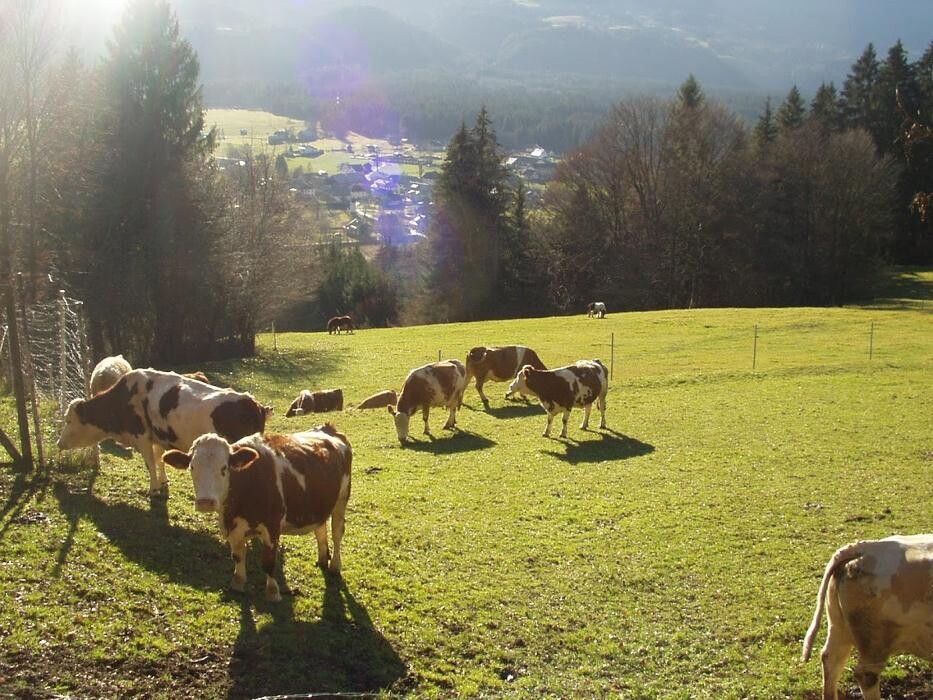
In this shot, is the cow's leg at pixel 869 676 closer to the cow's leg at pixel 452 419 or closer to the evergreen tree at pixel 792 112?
the cow's leg at pixel 452 419

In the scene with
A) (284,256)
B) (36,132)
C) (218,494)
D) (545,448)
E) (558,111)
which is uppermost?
(558,111)

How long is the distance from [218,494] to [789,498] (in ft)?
33.2

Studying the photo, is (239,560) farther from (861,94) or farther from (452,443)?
(861,94)

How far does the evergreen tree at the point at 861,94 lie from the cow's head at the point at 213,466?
73.6 metres

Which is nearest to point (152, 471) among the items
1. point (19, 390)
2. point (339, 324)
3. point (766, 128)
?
point (19, 390)

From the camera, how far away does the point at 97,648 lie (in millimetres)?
7621

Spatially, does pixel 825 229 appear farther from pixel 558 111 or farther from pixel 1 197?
pixel 558 111

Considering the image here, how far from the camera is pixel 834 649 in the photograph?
7.49 m

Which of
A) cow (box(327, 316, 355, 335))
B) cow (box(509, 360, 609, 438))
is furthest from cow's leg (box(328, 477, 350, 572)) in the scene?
cow (box(327, 316, 355, 335))

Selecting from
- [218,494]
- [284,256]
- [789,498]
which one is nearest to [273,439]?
[218,494]

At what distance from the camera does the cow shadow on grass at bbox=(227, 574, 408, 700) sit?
7574 mm

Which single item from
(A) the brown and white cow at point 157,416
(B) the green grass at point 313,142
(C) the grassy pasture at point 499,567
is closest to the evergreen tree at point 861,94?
(C) the grassy pasture at point 499,567

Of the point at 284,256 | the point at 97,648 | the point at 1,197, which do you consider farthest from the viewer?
the point at 284,256

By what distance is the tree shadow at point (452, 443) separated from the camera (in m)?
18.5
